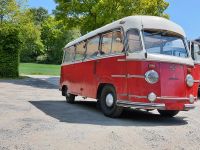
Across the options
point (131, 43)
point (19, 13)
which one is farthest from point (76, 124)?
point (19, 13)

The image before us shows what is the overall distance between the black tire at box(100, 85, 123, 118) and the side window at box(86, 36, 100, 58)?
1.55 m

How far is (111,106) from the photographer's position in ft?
39.2

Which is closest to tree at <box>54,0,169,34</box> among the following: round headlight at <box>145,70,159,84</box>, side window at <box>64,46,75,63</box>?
side window at <box>64,46,75,63</box>

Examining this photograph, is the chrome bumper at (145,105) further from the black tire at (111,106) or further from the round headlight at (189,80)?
the round headlight at (189,80)

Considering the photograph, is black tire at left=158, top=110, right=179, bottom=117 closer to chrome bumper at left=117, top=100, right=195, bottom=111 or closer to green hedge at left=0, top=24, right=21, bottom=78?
chrome bumper at left=117, top=100, right=195, bottom=111

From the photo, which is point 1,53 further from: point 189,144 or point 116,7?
point 189,144

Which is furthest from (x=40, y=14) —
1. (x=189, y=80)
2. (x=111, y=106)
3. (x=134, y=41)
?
(x=189, y=80)

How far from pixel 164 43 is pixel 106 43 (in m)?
2.00

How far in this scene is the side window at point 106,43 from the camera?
12.3 m

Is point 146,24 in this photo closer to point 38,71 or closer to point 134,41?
point 134,41

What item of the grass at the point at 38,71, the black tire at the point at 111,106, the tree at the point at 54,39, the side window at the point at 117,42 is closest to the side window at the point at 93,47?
the side window at the point at 117,42

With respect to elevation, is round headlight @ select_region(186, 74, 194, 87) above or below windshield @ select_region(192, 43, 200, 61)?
below

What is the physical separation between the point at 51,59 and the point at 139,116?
77830 mm

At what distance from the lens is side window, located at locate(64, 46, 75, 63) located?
16.9 metres
